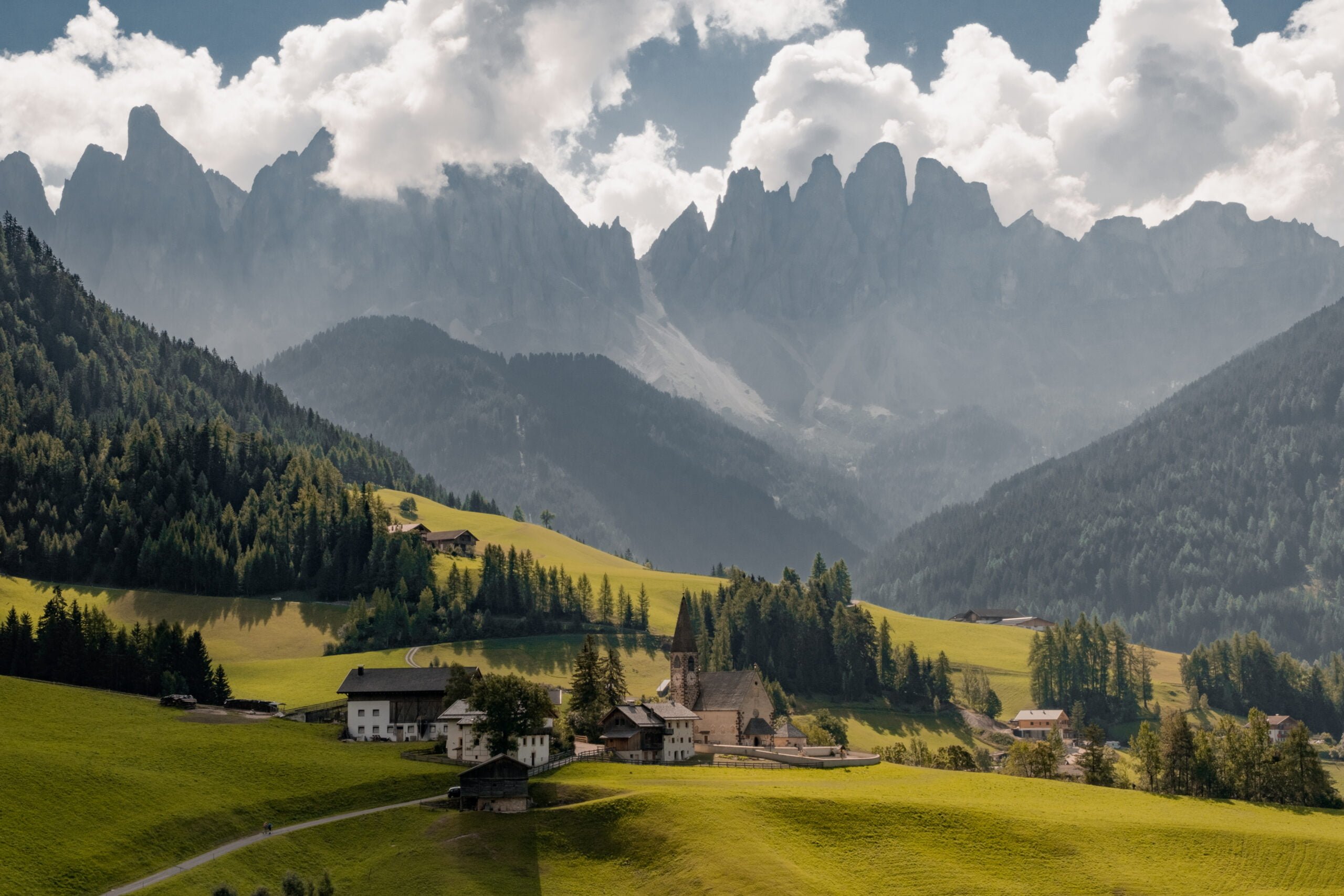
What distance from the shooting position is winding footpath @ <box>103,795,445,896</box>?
245ft

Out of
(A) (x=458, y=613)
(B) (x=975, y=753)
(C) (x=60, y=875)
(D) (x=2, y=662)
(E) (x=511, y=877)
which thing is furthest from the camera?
(A) (x=458, y=613)

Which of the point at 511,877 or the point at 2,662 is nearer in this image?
the point at 511,877

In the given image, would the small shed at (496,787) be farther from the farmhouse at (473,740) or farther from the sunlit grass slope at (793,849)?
the farmhouse at (473,740)

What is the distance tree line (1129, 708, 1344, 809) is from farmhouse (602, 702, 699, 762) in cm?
4174

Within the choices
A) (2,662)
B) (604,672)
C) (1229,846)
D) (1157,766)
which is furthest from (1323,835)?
(2,662)

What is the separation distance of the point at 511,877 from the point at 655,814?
1123cm

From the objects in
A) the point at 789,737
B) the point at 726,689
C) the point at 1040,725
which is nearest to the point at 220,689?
the point at 726,689

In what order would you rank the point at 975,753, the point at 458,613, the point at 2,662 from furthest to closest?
1. the point at 458,613
2. the point at 975,753
3. the point at 2,662

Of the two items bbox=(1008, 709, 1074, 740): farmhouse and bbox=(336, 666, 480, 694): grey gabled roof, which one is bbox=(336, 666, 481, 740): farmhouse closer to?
bbox=(336, 666, 480, 694): grey gabled roof

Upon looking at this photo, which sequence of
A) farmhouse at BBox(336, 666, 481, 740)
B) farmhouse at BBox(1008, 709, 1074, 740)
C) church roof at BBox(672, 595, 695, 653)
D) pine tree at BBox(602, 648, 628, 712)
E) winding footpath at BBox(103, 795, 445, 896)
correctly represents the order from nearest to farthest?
winding footpath at BBox(103, 795, 445, 896) → farmhouse at BBox(336, 666, 481, 740) → pine tree at BBox(602, 648, 628, 712) → church roof at BBox(672, 595, 695, 653) → farmhouse at BBox(1008, 709, 1074, 740)

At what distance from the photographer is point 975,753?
527ft

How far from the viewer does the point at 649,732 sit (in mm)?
121312

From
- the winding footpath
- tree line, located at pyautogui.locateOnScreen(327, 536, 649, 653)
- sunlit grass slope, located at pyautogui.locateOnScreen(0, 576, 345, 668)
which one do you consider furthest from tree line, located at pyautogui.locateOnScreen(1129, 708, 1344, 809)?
sunlit grass slope, located at pyautogui.locateOnScreen(0, 576, 345, 668)

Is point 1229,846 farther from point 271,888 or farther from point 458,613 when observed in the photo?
point 458,613
